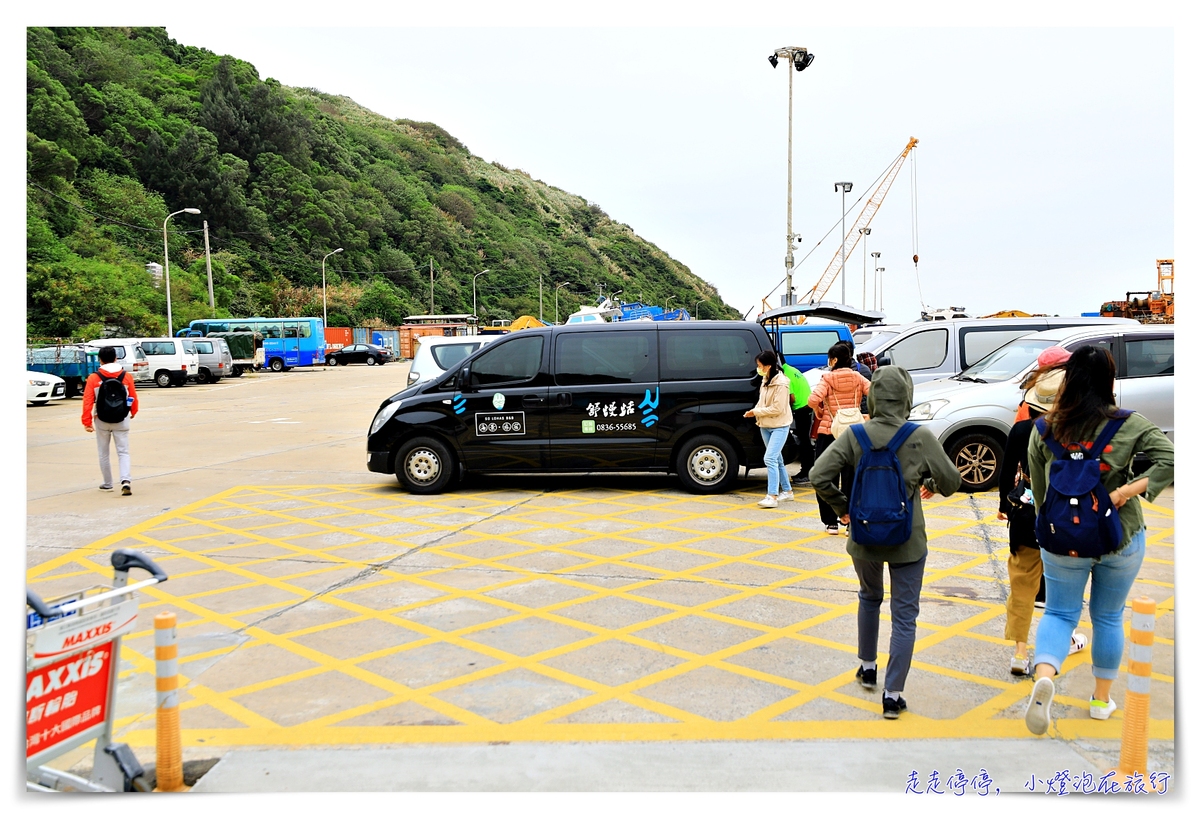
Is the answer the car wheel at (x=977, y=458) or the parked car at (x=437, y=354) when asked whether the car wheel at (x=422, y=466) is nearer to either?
the parked car at (x=437, y=354)

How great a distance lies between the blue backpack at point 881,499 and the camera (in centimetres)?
433

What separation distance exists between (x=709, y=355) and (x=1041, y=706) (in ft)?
22.4

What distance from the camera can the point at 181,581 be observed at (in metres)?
7.25

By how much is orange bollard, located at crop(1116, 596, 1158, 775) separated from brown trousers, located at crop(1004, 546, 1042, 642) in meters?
1.27

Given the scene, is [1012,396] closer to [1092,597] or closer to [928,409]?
[928,409]

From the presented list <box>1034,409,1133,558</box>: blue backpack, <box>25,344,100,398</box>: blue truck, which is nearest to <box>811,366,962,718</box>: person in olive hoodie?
<box>1034,409,1133,558</box>: blue backpack

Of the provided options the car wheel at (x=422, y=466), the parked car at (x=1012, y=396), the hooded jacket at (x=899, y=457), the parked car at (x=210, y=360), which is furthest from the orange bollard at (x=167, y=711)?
the parked car at (x=210, y=360)

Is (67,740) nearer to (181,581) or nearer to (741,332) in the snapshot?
(181,581)

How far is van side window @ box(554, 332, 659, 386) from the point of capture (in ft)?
34.1

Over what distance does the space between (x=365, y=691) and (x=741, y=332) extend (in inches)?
262

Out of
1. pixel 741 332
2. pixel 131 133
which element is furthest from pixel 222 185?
pixel 741 332

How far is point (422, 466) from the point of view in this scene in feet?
34.9

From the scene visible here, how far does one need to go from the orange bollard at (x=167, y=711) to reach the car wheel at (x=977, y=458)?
8201mm

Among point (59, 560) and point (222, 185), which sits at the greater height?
point (222, 185)
